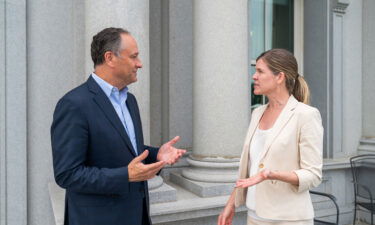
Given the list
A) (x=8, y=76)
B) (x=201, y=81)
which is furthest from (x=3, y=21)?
(x=201, y=81)

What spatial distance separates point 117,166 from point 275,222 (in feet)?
3.34

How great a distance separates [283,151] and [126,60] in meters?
1.09

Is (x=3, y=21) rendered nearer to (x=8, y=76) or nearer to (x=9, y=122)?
(x=8, y=76)

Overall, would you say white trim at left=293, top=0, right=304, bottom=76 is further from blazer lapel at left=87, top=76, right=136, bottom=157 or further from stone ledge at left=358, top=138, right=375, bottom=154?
blazer lapel at left=87, top=76, right=136, bottom=157

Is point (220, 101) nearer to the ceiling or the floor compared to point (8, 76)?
nearer to the floor

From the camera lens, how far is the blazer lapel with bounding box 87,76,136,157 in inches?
76.9

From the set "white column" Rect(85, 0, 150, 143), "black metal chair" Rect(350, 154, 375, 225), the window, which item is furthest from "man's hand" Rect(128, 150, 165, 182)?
"black metal chair" Rect(350, 154, 375, 225)

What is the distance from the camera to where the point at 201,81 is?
378 cm

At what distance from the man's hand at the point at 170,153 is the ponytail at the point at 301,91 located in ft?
2.83

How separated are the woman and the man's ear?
946 millimetres

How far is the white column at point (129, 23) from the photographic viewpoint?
10.6ft

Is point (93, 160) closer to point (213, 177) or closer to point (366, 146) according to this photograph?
point (213, 177)

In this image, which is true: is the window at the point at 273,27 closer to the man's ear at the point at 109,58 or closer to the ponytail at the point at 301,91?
the ponytail at the point at 301,91

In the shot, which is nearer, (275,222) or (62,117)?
(62,117)
